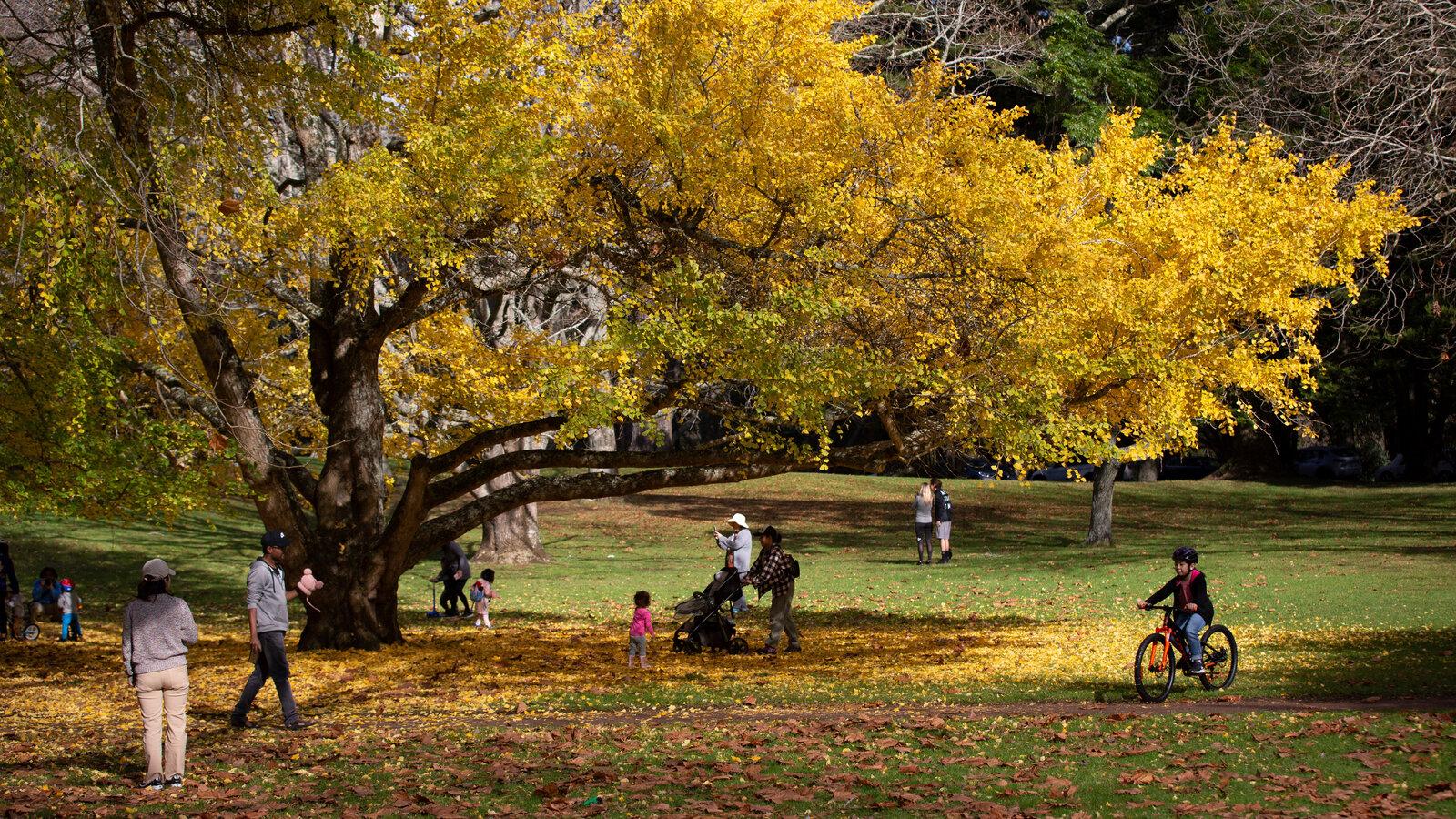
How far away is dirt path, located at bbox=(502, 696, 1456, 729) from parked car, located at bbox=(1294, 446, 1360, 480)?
4215 centimetres

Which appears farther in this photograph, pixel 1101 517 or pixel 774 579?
pixel 1101 517

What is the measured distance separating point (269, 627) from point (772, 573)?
5.85 m

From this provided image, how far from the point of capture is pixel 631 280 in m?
15.0

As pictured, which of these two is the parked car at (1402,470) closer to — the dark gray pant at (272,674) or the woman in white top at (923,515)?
the woman in white top at (923,515)

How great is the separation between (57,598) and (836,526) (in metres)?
21.3

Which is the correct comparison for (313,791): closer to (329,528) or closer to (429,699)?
(429,699)

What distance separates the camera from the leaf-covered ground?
28.4ft

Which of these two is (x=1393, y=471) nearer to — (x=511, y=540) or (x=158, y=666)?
(x=511, y=540)

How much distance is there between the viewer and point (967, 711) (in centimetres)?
1157

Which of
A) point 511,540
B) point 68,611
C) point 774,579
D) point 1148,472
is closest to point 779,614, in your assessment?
point 774,579

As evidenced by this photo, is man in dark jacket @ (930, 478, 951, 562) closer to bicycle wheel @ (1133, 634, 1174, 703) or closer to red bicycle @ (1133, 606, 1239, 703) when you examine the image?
red bicycle @ (1133, 606, 1239, 703)

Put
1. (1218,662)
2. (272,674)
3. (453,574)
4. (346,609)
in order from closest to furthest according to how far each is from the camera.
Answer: (272,674), (1218,662), (346,609), (453,574)

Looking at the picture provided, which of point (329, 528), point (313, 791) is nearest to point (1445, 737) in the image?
point (313, 791)

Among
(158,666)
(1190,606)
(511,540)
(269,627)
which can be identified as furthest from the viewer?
(511,540)
